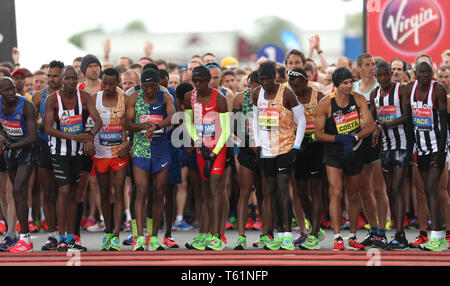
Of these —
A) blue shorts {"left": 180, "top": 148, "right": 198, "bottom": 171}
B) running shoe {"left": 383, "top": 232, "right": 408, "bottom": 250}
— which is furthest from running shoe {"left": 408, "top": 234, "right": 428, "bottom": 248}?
blue shorts {"left": 180, "top": 148, "right": 198, "bottom": 171}

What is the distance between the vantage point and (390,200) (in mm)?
10781

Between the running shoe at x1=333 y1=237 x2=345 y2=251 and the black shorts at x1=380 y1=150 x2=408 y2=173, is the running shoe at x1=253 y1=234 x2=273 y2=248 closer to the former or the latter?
the running shoe at x1=333 y1=237 x2=345 y2=251

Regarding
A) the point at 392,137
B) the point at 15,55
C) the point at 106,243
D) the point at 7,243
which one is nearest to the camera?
the point at 392,137

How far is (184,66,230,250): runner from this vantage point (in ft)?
34.0

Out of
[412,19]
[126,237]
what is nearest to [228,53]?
[412,19]

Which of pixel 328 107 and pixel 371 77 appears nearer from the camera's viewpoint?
pixel 328 107

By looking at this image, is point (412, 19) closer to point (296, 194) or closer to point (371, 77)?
point (371, 77)

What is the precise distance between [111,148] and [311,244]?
2824 mm

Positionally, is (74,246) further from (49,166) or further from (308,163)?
(308,163)

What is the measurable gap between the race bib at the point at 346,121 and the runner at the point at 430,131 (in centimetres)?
73

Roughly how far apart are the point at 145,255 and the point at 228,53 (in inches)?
2040

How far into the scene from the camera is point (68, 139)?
412 inches

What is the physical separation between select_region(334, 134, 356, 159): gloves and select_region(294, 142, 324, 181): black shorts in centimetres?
60

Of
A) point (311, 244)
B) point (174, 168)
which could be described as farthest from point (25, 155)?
point (311, 244)
